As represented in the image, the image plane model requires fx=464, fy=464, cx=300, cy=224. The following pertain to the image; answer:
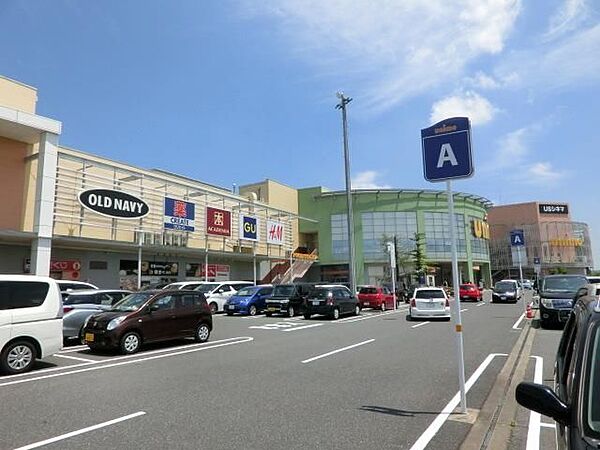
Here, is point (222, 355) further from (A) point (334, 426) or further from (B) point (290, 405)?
(A) point (334, 426)

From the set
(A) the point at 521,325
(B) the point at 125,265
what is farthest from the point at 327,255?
(A) the point at 521,325

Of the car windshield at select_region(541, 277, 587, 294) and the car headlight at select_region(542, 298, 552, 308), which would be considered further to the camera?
the car windshield at select_region(541, 277, 587, 294)

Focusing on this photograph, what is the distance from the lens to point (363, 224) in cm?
6116

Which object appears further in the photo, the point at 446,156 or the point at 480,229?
the point at 480,229

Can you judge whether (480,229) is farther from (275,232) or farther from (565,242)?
(565,242)

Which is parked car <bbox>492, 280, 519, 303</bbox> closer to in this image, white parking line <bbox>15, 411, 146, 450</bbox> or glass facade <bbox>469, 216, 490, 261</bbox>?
white parking line <bbox>15, 411, 146, 450</bbox>

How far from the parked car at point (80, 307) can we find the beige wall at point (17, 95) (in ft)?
50.2

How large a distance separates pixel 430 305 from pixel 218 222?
20.5 meters

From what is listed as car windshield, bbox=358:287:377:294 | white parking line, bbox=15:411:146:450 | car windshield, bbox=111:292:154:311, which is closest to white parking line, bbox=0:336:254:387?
car windshield, bbox=111:292:154:311

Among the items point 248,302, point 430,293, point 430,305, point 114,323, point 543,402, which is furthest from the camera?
point 248,302

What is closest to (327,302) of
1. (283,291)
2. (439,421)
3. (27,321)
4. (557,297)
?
(283,291)

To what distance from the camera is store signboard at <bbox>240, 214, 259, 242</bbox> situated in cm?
3950

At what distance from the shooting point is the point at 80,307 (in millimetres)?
14422

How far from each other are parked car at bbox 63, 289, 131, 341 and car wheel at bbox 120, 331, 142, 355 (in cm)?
234
